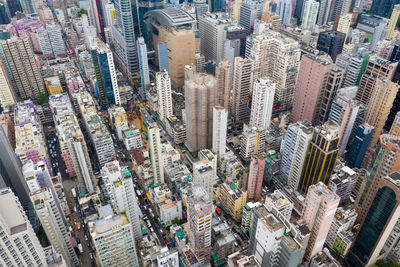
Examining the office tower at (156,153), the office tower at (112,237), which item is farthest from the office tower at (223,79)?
the office tower at (112,237)

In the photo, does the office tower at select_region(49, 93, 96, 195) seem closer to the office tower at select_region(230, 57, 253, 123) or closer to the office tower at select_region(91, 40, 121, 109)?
the office tower at select_region(91, 40, 121, 109)

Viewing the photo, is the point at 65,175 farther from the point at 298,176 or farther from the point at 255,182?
the point at 298,176

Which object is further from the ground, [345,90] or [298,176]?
[345,90]

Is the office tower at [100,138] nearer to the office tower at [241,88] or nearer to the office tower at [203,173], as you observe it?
the office tower at [203,173]

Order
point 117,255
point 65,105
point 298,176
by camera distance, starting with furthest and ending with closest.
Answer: point 65,105 → point 298,176 → point 117,255

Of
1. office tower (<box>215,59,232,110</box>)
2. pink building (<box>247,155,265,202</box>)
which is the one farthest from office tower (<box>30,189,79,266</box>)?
office tower (<box>215,59,232,110</box>)

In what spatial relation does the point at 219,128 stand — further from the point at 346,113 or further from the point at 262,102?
the point at 346,113

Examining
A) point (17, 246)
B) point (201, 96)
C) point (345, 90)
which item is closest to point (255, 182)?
point (201, 96)
